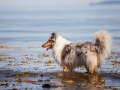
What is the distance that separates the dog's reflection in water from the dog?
381mm

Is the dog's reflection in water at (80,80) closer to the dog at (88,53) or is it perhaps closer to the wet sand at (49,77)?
the wet sand at (49,77)

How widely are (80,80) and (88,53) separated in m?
1.22

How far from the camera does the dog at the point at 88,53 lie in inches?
475

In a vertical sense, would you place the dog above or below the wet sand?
above

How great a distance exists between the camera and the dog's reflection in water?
999cm

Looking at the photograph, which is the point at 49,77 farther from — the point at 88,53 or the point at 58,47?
the point at 58,47

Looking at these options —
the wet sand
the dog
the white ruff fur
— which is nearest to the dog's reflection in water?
the wet sand

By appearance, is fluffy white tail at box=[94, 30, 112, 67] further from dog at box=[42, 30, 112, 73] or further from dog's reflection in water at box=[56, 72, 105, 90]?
dog's reflection in water at box=[56, 72, 105, 90]

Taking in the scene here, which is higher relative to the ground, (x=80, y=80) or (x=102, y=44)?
(x=102, y=44)

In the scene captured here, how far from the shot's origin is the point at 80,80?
11.2 metres

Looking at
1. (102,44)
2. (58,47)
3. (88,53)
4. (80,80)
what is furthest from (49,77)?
(102,44)

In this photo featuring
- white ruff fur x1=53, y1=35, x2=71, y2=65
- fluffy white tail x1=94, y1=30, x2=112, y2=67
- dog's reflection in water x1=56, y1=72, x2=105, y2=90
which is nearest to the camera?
dog's reflection in water x1=56, y1=72, x2=105, y2=90

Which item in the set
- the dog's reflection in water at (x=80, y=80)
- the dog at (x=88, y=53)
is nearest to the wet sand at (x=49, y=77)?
the dog's reflection in water at (x=80, y=80)

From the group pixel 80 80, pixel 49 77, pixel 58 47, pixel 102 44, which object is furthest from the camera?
pixel 58 47
